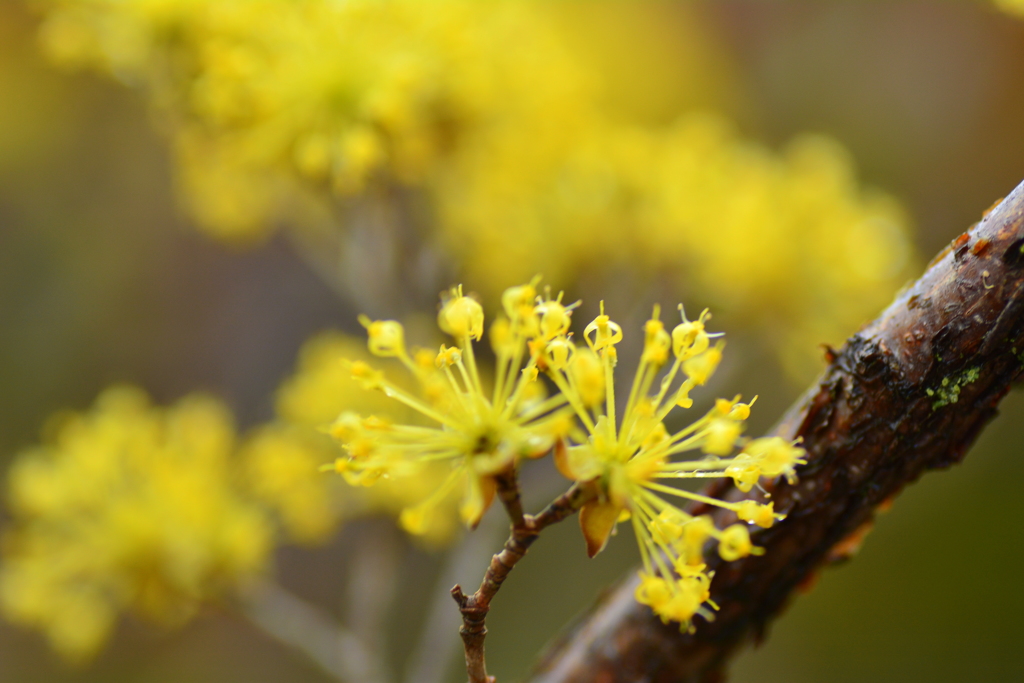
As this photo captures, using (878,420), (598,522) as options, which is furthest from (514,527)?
(878,420)

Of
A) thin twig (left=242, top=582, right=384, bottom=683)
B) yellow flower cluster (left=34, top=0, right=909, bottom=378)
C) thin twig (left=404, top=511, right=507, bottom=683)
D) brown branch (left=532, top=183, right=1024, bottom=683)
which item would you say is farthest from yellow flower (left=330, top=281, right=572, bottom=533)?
thin twig (left=242, top=582, right=384, bottom=683)

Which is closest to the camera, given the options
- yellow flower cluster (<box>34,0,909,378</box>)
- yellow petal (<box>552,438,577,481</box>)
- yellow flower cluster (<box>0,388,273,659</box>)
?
yellow petal (<box>552,438,577,481</box>)

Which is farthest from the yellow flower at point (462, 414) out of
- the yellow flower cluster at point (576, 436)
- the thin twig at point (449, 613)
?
the thin twig at point (449, 613)

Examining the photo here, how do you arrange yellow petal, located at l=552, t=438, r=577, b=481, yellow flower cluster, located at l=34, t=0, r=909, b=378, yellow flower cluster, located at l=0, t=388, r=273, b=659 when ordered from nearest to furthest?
yellow petal, located at l=552, t=438, r=577, b=481, yellow flower cluster, located at l=34, t=0, r=909, b=378, yellow flower cluster, located at l=0, t=388, r=273, b=659

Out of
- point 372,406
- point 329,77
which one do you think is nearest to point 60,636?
point 372,406

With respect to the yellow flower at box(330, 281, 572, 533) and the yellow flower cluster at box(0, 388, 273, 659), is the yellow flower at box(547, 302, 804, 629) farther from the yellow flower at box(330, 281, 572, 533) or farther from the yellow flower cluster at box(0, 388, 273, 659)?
the yellow flower cluster at box(0, 388, 273, 659)

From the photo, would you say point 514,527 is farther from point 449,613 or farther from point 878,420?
Answer: point 449,613
